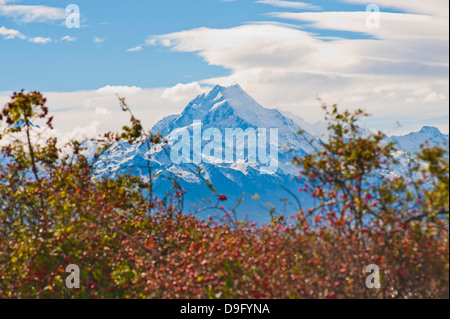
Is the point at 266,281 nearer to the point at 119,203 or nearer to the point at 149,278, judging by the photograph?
the point at 149,278

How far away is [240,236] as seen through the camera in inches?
563

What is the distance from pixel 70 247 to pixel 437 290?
8.52m

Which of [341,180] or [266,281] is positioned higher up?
[341,180]

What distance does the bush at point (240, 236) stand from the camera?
11172 millimetres

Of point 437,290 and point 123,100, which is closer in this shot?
point 437,290

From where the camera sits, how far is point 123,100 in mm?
15703

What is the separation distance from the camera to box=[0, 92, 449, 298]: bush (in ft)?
36.7
